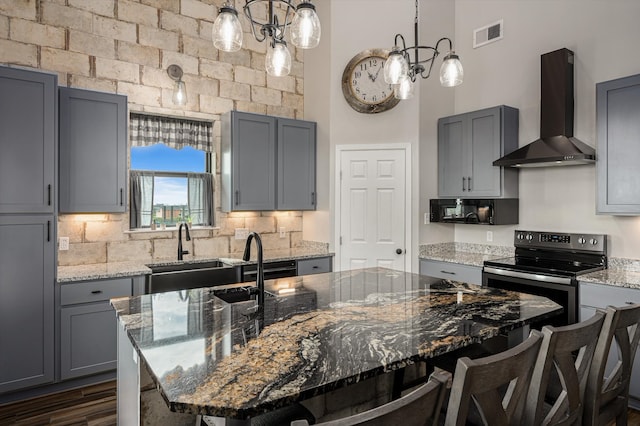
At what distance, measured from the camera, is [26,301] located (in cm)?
307

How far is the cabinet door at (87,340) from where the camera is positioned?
10.5 feet

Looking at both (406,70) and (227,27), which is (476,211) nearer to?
(406,70)

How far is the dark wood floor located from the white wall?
1.70m

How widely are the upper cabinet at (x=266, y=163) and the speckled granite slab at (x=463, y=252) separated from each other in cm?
149

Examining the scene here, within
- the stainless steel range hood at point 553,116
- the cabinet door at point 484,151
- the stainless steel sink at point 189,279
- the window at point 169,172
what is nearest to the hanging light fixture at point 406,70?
the stainless steel range hood at point 553,116

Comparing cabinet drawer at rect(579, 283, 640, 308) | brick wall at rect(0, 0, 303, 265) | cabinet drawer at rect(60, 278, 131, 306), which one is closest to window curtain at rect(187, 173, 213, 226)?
brick wall at rect(0, 0, 303, 265)

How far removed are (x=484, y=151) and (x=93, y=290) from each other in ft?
12.7

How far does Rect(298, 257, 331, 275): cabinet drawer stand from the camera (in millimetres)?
4492

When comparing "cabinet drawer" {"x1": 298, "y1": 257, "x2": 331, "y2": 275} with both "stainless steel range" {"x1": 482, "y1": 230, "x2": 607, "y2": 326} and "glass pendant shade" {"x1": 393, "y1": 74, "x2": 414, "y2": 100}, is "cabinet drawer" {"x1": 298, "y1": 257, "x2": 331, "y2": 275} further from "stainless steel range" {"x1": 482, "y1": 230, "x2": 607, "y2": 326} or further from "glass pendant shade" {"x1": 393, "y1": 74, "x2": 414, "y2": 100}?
"glass pendant shade" {"x1": 393, "y1": 74, "x2": 414, "y2": 100}

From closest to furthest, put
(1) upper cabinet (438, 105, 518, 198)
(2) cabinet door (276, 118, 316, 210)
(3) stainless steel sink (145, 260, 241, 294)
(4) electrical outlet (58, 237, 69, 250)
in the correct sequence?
1. (3) stainless steel sink (145, 260, 241, 294)
2. (4) electrical outlet (58, 237, 69, 250)
3. (1) upper cabinet (438, 105, 518, 198)
4. (2) cabinet door (276, 118, 316, 210)

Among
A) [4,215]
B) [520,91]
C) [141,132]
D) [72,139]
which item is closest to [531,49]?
[520,91]

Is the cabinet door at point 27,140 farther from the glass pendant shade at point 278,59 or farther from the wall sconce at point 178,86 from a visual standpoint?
the glass pendant shade at point 278,59

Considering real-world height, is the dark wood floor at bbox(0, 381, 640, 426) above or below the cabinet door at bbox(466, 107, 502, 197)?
below

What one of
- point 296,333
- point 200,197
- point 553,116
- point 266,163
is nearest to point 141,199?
point 200,197
